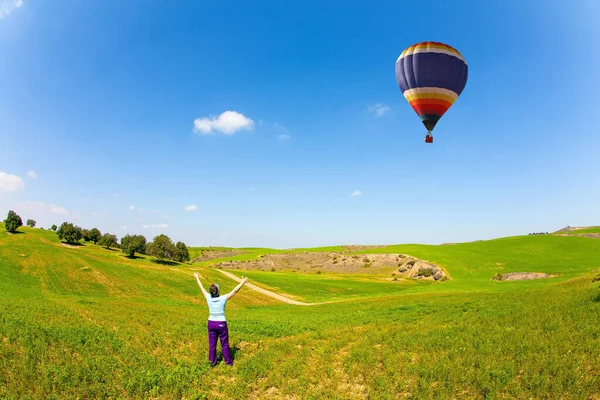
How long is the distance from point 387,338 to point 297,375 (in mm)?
5438

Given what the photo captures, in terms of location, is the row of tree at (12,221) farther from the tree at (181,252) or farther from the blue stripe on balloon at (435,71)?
the blue stripe on balloon at (435,71)

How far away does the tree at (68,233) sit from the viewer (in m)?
123

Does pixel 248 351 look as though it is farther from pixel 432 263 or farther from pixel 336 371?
pixel 432 263

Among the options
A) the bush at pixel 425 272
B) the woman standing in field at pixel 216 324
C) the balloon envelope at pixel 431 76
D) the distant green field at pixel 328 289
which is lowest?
the distant green field at pixel 328 289

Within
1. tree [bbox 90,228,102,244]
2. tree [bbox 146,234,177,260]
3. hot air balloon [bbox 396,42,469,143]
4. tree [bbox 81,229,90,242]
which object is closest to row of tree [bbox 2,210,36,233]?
tree [bbox 81,229,90,242]

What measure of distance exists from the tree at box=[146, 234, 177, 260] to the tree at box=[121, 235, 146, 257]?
12.0ft

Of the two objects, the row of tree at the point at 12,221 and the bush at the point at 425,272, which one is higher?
the row of tree at the point at 12,221

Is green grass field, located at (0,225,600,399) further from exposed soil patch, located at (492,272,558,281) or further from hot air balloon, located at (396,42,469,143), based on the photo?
exposed soil patch, located at (492,272,558,281)

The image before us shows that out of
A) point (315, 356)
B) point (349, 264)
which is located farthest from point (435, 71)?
point (349, 264)

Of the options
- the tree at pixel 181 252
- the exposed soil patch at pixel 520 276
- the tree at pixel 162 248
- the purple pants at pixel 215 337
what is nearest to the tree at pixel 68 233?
the tree at pixel 162 248

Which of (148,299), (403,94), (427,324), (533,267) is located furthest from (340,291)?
(533,267)

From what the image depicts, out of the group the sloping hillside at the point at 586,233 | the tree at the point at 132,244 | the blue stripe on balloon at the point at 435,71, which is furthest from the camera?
the sloping hillside at the point at 586,233

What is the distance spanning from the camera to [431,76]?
33375mm

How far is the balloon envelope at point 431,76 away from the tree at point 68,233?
138 metres
